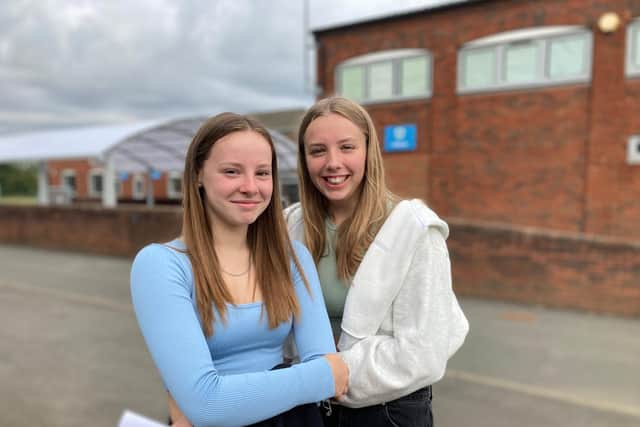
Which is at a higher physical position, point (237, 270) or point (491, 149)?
point (491, 149)

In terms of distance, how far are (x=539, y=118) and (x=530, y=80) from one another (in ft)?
3.20

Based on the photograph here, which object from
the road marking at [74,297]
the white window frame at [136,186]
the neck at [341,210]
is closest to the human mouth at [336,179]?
the neck at [341,210]

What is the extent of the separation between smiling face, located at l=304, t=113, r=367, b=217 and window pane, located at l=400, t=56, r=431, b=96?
477 inches

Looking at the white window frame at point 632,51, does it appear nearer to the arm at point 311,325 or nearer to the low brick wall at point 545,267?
the low brick wall at point 545,267

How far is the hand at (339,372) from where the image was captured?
127cm

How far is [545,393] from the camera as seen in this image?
154 inches

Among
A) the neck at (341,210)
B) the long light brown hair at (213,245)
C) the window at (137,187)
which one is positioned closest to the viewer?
the long light brown hair at (213,245)

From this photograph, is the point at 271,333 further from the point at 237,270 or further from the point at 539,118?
the point at 539,118

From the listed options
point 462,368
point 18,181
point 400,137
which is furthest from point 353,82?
point 18,181

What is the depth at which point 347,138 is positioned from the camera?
147cm

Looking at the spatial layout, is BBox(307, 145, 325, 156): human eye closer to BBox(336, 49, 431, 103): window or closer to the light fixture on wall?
the light fixture on wall

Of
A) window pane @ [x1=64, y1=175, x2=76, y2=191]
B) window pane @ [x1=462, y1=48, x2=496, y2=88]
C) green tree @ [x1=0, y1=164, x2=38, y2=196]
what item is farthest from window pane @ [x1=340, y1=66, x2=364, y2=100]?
green tree @ [x1=0, y1=164, x2=38, y2=196]

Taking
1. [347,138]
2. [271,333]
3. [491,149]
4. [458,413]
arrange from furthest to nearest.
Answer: [491,149] → [458,413] → [347,138] → [271,333]

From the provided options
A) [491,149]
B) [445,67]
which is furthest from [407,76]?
[491,149]
